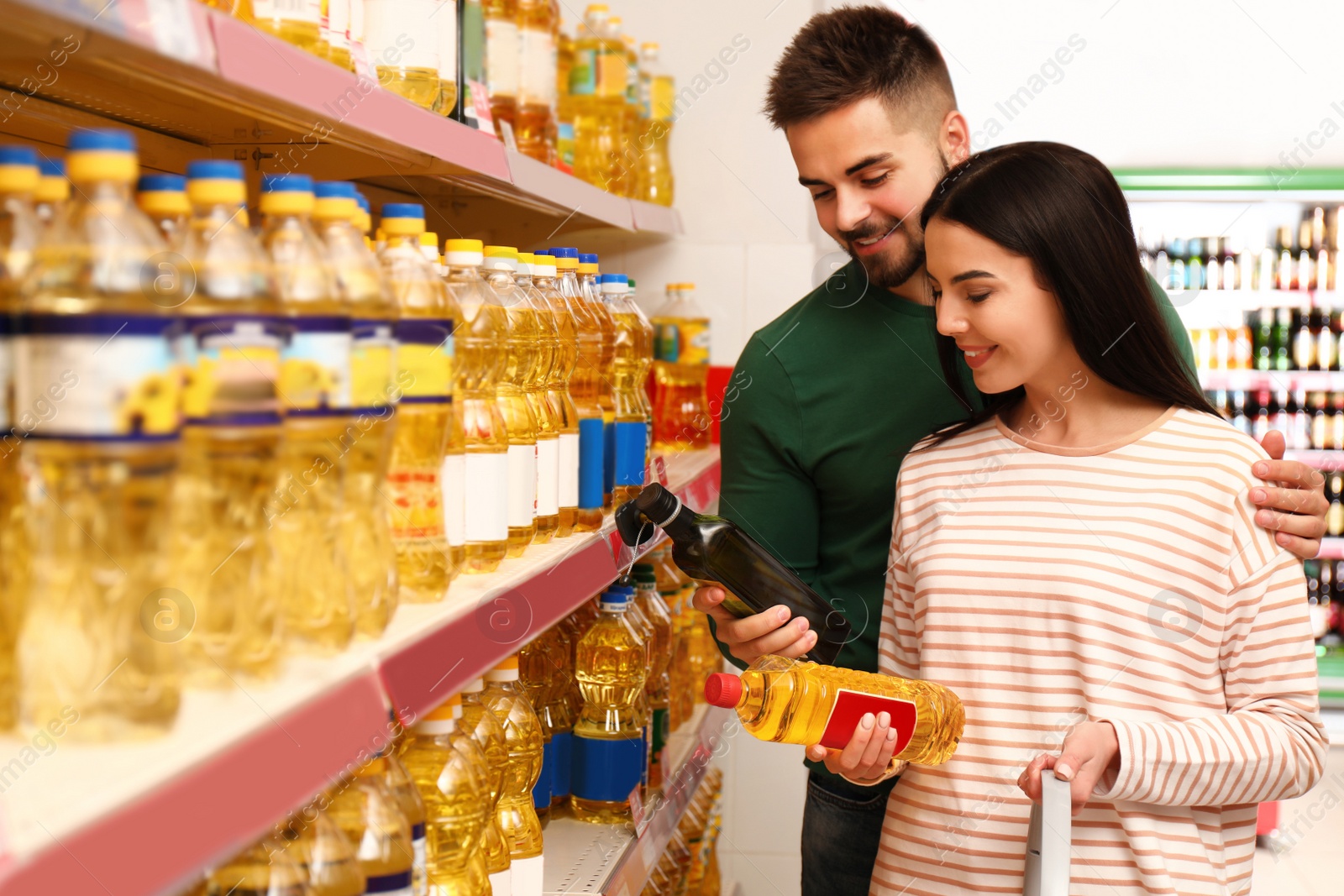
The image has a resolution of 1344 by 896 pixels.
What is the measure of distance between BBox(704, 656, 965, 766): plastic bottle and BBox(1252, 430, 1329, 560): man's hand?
18.8 inches

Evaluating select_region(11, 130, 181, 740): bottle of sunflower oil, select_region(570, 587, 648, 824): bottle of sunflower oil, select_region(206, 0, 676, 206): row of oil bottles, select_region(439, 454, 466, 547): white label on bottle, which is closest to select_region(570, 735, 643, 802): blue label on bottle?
select_region(570, 587, 648, 824): bottle of sunflower oil

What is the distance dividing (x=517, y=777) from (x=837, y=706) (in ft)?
1.79

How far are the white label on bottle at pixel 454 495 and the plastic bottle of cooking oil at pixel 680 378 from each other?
223cm

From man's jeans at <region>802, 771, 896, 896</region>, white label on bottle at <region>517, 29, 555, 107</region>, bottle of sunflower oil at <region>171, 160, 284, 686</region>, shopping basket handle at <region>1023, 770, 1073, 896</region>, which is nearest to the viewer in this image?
bottle of sunflower oil at <region>171, 160, 284, 686</region>

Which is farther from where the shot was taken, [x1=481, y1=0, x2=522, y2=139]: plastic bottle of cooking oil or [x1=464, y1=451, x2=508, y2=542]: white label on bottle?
[x1=481, y1=0, x2=522, y2=139]: plastic bottle of cooking oil

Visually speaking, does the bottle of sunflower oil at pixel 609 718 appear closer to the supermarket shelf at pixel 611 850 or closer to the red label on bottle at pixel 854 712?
the supermarket shelf at pixel 611 850

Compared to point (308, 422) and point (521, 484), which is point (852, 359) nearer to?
point (521, 484)

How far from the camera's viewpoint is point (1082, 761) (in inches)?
54.4

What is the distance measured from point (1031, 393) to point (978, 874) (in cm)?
71

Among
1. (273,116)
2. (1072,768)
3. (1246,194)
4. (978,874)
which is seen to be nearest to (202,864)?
(273,116)

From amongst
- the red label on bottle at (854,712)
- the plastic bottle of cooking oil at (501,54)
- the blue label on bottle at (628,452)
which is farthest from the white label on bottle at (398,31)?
the red label on bottle at (854,712)

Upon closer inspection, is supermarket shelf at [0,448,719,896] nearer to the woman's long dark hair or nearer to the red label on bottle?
the red label on bottle

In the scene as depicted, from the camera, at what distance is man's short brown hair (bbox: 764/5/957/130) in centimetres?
194

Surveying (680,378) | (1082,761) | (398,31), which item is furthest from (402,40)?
(680,378)
